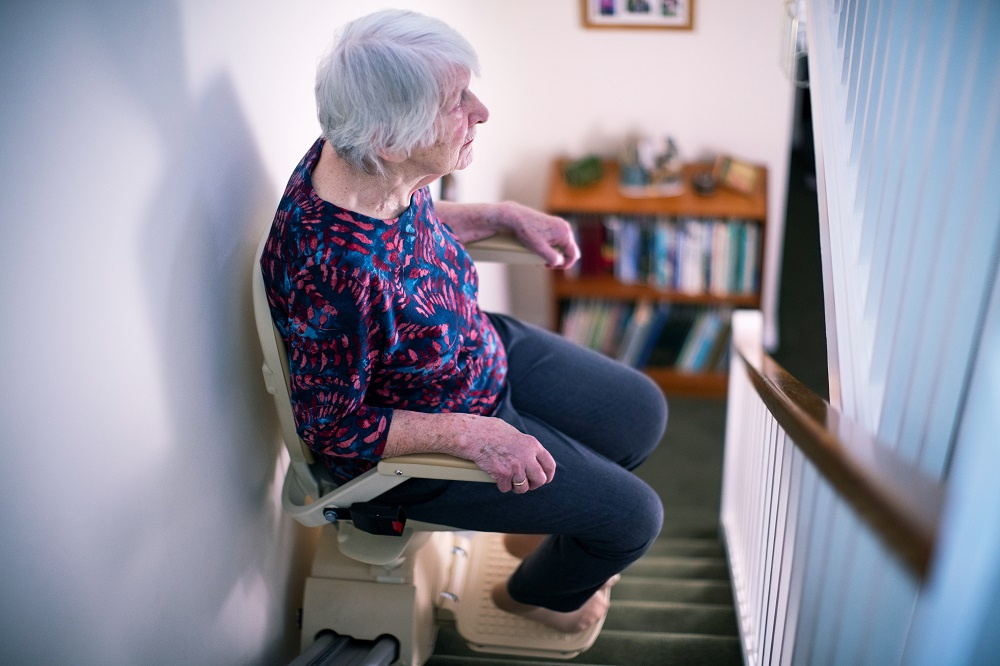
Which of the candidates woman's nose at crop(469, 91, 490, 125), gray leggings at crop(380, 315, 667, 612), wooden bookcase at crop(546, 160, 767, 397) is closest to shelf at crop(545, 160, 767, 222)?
wooden bookcase at crop(546, 160, 767, 397)

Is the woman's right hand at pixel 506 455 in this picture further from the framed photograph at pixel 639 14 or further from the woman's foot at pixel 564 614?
the framed photograph at pixel 639 14

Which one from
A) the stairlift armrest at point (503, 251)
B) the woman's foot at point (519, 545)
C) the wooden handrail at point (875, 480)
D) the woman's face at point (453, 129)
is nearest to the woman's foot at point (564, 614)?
the woman's foot at point (519, 545)

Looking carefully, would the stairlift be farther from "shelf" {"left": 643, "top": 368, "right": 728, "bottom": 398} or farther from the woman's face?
"shelf" {"left": 643, "top": 368, "right": 728, "bottom": 398}

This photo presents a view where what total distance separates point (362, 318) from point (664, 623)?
1.20 meters

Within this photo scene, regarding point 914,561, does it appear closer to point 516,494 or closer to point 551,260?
point 516,494

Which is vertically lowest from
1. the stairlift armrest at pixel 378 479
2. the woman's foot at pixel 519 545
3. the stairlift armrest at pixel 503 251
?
the woman's foot at pixel 519 545

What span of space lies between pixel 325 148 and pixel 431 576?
0.99 meters

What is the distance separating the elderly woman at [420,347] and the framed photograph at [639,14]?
72.5 inches

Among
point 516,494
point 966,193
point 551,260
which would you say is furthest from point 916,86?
point 516,494

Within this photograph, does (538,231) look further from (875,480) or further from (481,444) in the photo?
(875,480)

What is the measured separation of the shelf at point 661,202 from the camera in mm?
3088

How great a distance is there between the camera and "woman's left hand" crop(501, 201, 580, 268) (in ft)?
5.92

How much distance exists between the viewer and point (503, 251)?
182 cm

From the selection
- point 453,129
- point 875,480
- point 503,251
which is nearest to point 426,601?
point 503,251
